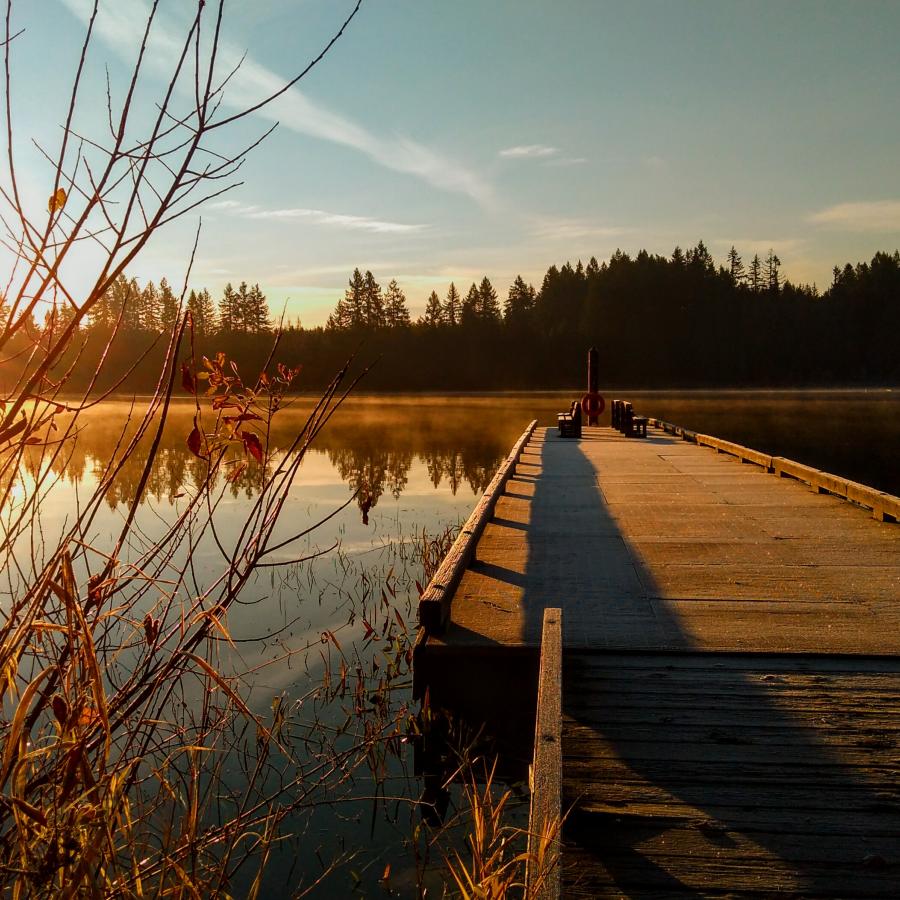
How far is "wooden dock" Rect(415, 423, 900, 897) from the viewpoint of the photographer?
9.29 ft

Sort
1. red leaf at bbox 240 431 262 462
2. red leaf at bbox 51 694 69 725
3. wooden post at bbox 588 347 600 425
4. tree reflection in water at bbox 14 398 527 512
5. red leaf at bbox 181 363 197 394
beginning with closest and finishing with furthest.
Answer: red leaf at bbox 51 694 69 725
red leaf at bbox 181 363 197 394
red leaf at bbox 240 431 262 462
tree reflection in water at bbox 14 398 527 512
wooden post at bbox 588 347 600 425

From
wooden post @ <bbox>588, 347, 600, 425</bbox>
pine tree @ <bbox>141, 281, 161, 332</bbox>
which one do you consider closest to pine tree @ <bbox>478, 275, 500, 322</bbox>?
pine tree @ <bbox>141, 281, 161, 332</bbox>

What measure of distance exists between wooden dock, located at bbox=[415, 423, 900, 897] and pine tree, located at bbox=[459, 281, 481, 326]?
86641 millimetres

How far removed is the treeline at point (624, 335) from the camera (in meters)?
86.5

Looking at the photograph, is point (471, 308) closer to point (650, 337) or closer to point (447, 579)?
point (650, 337)

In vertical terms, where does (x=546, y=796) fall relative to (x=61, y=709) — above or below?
below

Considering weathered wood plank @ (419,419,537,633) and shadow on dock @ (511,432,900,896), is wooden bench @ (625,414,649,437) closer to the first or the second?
weathered wood plank @ (419,419,537,633)

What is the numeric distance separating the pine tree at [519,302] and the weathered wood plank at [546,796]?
94.3 meters

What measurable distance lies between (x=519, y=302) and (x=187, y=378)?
332 ft

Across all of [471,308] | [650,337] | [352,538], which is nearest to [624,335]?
[650,337]

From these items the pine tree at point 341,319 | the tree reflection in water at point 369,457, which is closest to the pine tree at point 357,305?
the pine tree at point 341,319

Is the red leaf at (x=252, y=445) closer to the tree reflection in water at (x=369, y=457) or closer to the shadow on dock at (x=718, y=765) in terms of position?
the shadow on dock at (x=718, y=765)

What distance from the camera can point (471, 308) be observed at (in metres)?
97.6

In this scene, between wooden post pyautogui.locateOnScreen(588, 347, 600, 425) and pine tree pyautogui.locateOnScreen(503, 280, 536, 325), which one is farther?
pine tree pyautogui.locateOnScreen(503, 280, 536, 325)
